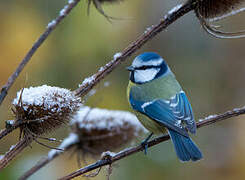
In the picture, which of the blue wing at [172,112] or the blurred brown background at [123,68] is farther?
the blurred brown background at [123,68]

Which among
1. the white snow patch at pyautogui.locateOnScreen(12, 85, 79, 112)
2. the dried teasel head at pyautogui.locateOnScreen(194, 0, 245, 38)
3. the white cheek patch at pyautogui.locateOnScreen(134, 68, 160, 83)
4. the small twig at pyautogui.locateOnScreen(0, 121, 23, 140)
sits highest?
the white cheek patch at pyautogui.locateOnScreen(134, 68, 160, 83)

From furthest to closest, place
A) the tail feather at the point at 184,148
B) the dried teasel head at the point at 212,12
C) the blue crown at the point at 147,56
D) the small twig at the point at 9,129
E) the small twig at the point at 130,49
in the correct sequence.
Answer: the blue crown at the point at 147,56 → the tail feather at the point at 184,148 → the dried teasel head at the point at 212,12 → the small twig at the point at 130,49 → the small twig at the point at 9,129

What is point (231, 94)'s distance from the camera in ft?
12.2

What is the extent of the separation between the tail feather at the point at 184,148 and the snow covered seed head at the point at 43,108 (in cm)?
71

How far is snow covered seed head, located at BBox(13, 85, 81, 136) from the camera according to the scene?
1.22m

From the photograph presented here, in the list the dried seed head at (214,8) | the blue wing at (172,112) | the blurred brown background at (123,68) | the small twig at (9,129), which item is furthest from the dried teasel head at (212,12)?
the blurred brown background at (123,68)

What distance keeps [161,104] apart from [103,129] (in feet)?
1.08

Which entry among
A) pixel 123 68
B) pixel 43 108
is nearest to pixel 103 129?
pixel 43 108

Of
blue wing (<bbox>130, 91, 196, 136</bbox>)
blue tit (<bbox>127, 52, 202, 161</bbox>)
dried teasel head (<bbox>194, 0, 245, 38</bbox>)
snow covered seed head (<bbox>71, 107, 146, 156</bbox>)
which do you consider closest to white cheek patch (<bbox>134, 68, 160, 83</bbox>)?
blue tit (<bbox>127, 52, 202, 161</bbox>)

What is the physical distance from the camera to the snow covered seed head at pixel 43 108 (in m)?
1.22

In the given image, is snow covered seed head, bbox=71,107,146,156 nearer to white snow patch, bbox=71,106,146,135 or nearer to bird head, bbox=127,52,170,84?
white snow patch, bbox=71,106,146,135

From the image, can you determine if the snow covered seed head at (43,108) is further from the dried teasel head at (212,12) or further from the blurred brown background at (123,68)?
the blurred brown background at (123,68)

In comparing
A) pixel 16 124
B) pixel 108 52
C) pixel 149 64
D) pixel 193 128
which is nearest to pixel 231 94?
A: pixel 108 52

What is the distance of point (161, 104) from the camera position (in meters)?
1.96
